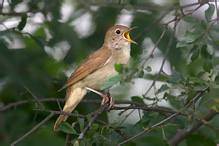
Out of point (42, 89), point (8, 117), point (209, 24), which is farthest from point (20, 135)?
point (209, 24)

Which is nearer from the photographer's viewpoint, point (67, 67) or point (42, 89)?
Result: point (42, 89)

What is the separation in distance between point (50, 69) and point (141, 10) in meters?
1.35

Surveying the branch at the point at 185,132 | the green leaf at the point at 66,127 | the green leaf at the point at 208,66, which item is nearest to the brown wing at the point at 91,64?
the branch at the point at 185,132

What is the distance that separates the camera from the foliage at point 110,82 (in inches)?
131

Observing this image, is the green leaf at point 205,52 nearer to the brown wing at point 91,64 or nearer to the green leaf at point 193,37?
the green leaf at point 193,37

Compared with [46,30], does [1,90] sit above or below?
below

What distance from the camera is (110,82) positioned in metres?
2.75

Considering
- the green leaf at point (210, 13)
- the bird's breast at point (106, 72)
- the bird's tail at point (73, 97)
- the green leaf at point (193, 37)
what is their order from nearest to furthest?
the green leaf at point (193, 37) < the green leaf at point (210, 13) < the bird's tail at point (73, 97) < the bird's breast at point (106, 72)

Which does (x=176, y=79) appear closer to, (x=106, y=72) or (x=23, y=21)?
(x=106, y=72)

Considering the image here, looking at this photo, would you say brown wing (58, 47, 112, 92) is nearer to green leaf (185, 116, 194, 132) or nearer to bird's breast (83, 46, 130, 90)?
Answer: bird's breast (83, 46, 130, 90)

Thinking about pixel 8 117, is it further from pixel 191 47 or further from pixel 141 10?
pixel 141 10

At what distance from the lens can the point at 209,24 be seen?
360 cm

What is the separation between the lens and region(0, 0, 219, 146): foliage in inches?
131

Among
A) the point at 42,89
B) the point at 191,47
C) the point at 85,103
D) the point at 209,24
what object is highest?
the point at 209,24
